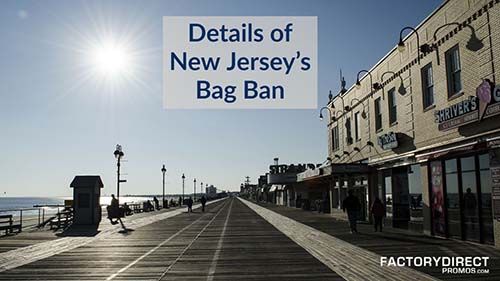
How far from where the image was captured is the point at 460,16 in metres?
16.6

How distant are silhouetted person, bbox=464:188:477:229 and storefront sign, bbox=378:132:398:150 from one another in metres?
5.72

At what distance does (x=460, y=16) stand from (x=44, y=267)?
14.9 m

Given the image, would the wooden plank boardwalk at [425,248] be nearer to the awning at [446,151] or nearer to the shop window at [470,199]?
the shop window at [470,199]

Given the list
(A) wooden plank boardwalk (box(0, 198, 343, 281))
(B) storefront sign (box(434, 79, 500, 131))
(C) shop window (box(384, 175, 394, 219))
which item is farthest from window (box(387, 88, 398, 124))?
(A) wooden plank boardwalk (box(0, 198, 343, 281))

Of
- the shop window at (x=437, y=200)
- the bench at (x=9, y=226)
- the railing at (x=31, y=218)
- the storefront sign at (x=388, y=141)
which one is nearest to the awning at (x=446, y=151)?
the shop window at (x=437, y=200)

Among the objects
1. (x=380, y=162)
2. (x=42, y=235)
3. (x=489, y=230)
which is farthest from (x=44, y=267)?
(x=380, y=162)

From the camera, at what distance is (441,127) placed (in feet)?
57.0

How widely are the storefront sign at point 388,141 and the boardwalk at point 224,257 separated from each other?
14.5ft

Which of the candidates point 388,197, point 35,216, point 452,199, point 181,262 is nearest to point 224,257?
point 181,262

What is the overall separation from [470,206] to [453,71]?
4751 millimetres

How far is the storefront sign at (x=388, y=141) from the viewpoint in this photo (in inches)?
870

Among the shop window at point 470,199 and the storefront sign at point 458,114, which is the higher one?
the storefront sign at point 458,114

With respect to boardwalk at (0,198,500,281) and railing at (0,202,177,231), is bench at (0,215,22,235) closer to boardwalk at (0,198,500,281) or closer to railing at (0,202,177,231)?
railing at (0,202,177,231)

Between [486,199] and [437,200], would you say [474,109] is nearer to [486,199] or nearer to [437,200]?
[486,199]
